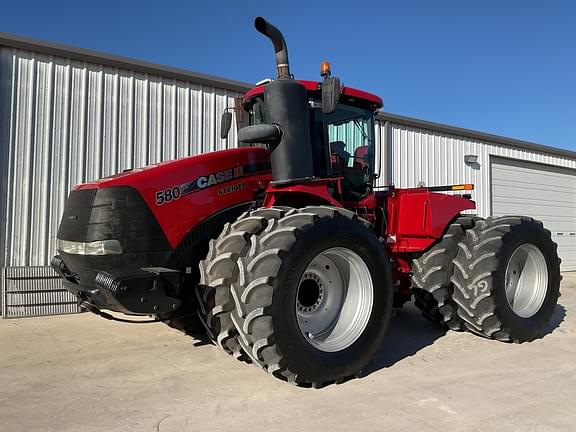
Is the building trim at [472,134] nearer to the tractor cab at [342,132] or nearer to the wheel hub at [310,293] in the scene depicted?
the tractor cab at [342,132]

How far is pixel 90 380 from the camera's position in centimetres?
405

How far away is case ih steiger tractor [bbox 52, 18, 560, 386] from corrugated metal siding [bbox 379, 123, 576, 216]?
5.77 metres

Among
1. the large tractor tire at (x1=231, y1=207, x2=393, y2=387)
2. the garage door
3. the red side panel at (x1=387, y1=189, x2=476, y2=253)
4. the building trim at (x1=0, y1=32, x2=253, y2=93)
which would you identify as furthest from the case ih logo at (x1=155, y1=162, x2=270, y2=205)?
the garage door

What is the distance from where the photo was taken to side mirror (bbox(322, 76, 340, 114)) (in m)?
4.33

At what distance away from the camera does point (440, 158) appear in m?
12.4

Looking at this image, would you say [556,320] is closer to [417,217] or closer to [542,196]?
[417,217]

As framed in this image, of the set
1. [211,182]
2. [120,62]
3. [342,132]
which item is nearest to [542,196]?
[342,132]

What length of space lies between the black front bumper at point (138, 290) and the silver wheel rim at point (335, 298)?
1.10 metres

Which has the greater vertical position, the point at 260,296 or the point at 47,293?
the point at 260,296

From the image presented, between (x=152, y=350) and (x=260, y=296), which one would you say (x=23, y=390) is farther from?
(x=260, y=296)

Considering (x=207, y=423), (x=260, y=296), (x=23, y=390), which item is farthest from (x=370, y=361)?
(x=23, y=390)

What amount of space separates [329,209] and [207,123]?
506 cm

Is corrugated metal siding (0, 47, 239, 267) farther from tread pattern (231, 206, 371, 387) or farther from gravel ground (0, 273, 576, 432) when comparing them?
tread pattern (231, 206, 371, 387)

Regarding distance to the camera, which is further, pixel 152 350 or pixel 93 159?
pixel 93 159
